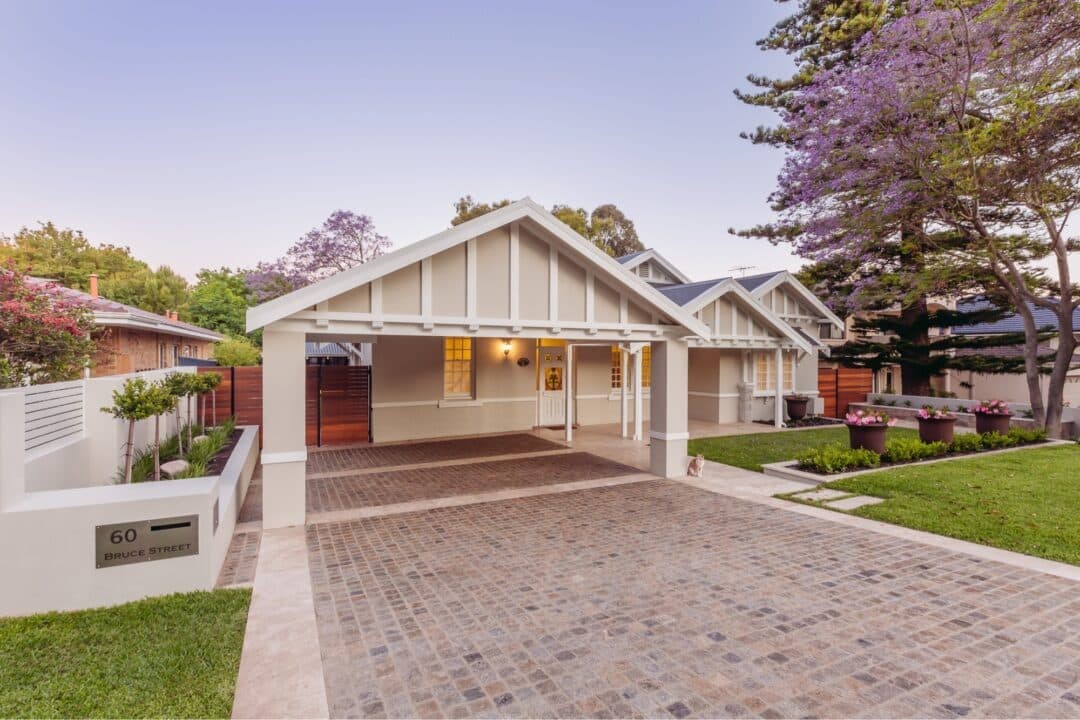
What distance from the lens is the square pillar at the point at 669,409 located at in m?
8.95

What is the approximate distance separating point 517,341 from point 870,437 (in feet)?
27.8

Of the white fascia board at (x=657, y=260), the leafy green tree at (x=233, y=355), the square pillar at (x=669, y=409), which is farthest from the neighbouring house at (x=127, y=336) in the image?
the white fascia board at (x=657, y=260)

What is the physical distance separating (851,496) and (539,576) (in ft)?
18.7

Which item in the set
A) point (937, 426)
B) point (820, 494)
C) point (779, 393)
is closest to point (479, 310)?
point (820, 494)

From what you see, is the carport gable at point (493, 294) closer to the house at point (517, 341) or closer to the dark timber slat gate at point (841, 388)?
the house at point (517, 341)

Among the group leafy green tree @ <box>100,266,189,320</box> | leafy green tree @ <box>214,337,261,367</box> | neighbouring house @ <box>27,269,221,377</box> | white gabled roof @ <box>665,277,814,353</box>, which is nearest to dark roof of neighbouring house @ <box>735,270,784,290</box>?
white gabled roof @ <box>665,277,814,353</box>

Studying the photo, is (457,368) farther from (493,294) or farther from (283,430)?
(283,430)

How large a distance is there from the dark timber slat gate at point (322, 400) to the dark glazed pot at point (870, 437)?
36.0 feet

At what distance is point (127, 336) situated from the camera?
45.3 ft

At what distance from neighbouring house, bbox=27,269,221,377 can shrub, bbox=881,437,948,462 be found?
15.4 meters

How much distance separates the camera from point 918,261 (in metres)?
15.2

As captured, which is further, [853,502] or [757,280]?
[757,280]

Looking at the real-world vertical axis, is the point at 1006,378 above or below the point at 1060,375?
below

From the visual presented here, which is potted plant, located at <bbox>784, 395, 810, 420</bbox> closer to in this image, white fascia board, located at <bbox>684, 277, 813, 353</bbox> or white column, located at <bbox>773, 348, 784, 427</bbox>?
white column, located at <bbox>773, 348, 784, 427</bbox>
